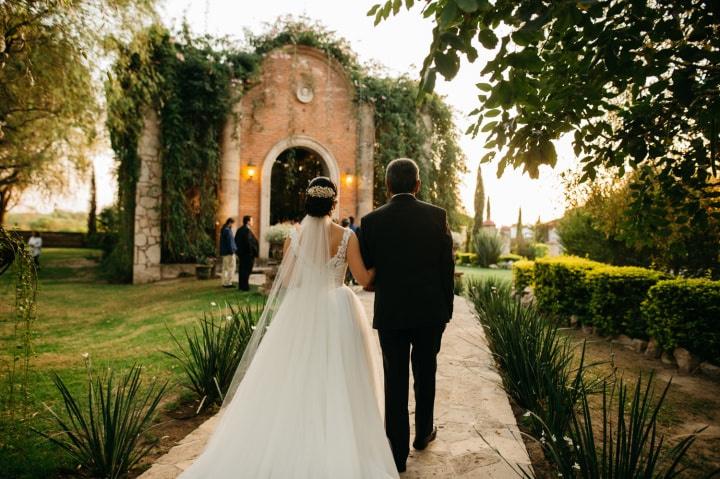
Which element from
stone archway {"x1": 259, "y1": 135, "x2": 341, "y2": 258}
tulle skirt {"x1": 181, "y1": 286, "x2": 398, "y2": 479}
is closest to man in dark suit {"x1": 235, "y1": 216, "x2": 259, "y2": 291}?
stone archway {"x1": 259, "y1": 135, "x2": 341, "y2": 258}

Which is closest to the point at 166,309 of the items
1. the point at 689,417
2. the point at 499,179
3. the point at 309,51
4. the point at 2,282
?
the point at 2,282

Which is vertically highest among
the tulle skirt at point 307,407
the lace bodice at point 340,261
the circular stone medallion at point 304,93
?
the circular stone medallion at point 304,93

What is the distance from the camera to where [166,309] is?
8.98 metres

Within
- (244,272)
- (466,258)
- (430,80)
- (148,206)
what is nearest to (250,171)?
(148,206)

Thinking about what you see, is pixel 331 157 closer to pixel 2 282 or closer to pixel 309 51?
pixel 309 51

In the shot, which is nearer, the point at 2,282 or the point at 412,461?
the point at 412,461

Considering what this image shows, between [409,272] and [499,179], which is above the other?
[499,179]

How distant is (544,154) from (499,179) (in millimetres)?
334

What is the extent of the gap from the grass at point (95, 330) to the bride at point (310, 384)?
137cm

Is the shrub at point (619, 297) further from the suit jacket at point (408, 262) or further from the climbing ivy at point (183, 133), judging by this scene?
the climbing ivy at point (183, 133)

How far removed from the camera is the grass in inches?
133

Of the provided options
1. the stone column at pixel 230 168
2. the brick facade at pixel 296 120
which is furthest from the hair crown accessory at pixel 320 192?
the brick facade at pixel 296 120

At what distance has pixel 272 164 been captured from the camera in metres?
15.0

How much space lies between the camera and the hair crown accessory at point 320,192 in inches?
121
